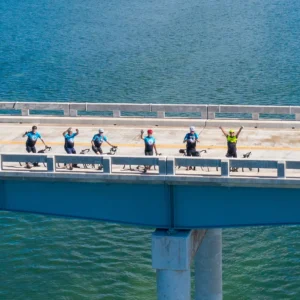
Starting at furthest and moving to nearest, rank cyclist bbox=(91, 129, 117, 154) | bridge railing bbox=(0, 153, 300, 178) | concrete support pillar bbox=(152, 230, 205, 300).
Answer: cyclist bbox=(91, 129, 117, 154)
concrete support pillar bbox=(152, 230, 205, 300)
bridge railing bbox=(0, 153, 300, 178)

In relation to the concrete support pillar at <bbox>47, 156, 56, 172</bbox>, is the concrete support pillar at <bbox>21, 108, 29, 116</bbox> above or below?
above

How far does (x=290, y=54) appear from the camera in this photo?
9375 centimetres

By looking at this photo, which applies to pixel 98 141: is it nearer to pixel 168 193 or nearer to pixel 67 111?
pixel 168 193

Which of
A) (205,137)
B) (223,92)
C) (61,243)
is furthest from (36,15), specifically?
(205,137)

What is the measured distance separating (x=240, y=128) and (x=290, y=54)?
191 ft

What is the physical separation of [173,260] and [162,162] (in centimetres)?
390

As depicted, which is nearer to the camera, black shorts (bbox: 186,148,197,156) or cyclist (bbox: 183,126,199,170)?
cyclist (bbox: 183,126,199,170)

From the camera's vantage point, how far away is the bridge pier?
3312 cm

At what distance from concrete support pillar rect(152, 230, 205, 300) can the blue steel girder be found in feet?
1.57

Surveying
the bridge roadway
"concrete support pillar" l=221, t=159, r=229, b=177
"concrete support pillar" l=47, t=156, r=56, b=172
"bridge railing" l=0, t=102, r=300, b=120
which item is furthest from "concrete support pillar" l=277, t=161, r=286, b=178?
"concrete support pillar" l=47, t=156, r=56, b=172

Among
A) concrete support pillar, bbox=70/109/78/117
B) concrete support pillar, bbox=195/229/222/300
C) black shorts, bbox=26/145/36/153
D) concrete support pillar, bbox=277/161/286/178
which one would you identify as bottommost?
concrete support pillar, bbox=195/229/222/300

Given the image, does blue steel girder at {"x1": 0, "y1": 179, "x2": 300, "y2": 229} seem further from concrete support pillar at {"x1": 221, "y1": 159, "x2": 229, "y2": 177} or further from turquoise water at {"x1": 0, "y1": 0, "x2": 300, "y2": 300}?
turquoise water at {"x1": 0, "y1": 0, "x2": 300, "y2": 300}

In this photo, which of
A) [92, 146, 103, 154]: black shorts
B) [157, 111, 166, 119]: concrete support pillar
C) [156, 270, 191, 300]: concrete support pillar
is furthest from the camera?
[157, 111, 166, 119]: concrete support pillar

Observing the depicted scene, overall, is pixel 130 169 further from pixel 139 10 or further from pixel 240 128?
pixel 139 10
